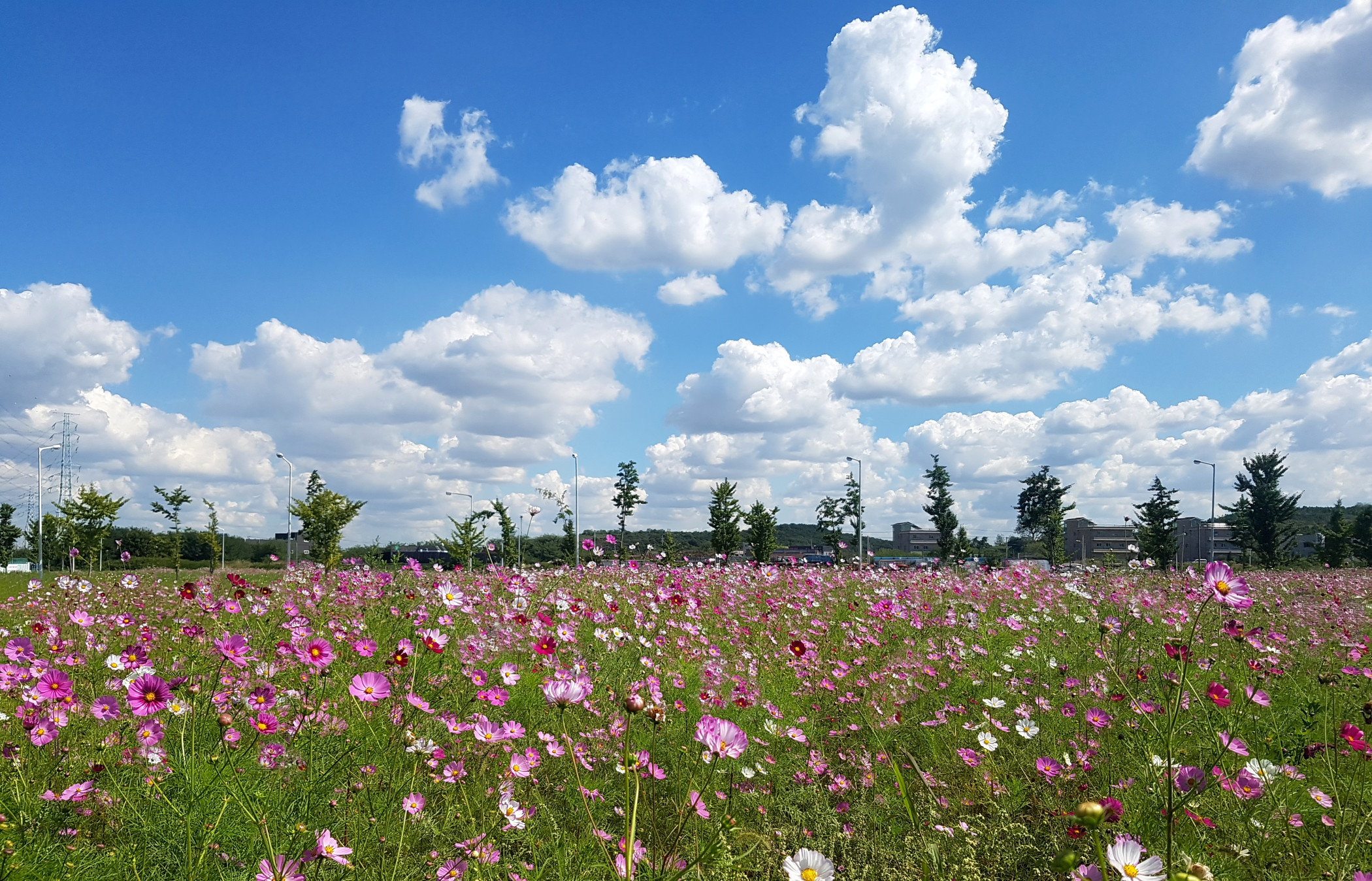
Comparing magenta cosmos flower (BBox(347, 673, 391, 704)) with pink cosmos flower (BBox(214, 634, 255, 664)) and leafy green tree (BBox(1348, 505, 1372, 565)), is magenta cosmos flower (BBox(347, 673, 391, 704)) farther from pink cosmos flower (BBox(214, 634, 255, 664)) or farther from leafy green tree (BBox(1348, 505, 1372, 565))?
leafy green tree (BBox(1348, 505, 1372, 565))

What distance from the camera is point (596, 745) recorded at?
136 inches

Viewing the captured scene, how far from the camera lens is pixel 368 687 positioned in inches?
103

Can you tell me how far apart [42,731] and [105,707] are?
296 mm

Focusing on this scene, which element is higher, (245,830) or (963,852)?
(245,830)

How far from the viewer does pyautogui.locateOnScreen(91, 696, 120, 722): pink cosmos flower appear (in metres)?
2.35

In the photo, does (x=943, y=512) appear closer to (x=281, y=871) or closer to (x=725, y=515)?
(x=725, y=515)

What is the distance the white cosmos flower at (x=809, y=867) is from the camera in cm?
155

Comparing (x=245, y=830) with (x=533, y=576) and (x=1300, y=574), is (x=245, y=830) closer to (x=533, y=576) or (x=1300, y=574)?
(x=533, y=576)

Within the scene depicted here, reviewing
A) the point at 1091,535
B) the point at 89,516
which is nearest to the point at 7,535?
the point at 89,516

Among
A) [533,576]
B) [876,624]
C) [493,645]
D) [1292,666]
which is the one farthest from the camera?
[533,576]

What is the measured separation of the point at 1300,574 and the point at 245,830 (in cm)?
1910

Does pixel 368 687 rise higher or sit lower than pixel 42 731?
higher

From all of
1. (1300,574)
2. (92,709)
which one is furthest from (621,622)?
(1300,574)

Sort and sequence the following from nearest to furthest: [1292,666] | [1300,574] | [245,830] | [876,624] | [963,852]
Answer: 1. [245,830]
2. [963,852]
3. [1292,666]
4. [876,624]
5. [1300,574]
